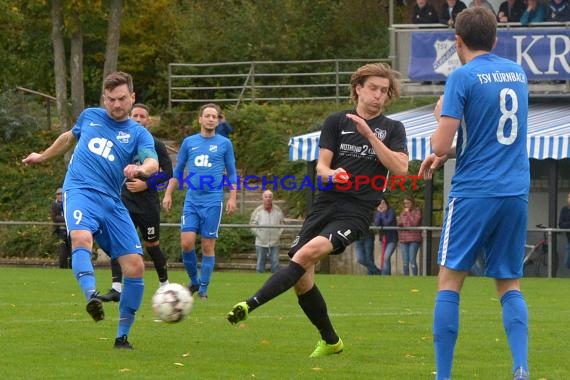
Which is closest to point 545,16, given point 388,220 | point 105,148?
point 388,220

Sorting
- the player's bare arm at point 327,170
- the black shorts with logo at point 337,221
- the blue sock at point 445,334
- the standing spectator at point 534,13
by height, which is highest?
the standing spectator at point 534,13

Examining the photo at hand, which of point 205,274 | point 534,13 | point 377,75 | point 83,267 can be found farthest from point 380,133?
point 534,13

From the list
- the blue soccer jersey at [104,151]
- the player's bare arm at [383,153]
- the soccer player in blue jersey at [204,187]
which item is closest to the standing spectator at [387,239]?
the soccer player in blue jersey at [204,187]

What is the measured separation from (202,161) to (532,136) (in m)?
8.57

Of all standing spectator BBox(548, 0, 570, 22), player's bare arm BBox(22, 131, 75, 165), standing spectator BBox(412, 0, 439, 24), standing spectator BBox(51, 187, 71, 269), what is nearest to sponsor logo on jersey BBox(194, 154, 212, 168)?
player's bare arm BBox(22, 131, 75, 165)

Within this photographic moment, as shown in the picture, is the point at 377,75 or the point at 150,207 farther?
the point at 150,207

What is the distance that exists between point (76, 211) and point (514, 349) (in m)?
3.55

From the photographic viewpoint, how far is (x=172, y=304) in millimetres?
9602

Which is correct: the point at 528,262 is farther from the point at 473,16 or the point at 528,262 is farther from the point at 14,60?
the point at 14,60

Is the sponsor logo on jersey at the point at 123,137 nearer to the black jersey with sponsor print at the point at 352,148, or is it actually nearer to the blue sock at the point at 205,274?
the black jersey with sponsor print at the point at 352,148

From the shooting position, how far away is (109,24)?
34.3 meters

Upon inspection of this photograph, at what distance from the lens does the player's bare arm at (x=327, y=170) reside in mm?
9258

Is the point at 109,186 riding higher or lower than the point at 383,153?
lower

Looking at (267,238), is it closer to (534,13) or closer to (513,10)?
(513,10)
